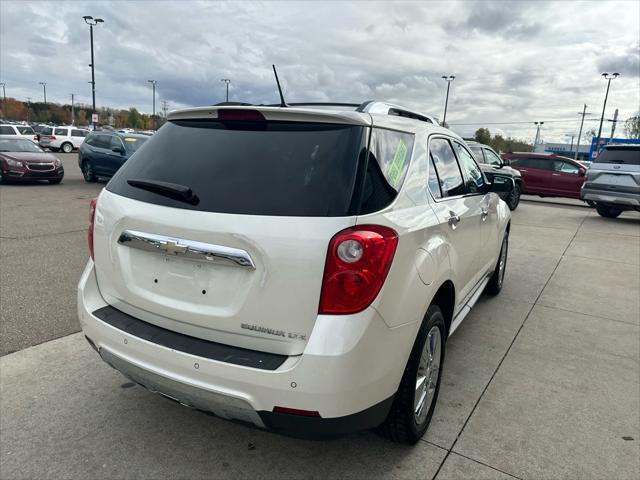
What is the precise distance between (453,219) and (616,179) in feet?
38.0

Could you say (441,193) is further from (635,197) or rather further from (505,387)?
(635,197)

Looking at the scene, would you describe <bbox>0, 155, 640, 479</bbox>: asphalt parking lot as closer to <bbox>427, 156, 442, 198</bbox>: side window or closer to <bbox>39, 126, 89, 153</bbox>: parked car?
<bbox>427, 156, 442, 198</bbox>: side window

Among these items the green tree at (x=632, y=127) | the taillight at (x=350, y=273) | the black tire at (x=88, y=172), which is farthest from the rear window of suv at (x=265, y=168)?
the green tree at (x=632, y=127)

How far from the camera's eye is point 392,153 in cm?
234

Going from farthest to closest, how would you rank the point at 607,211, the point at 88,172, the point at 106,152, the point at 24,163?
the point at 88,172
the point at 106,152
the point at 24,163
the point at 607,211

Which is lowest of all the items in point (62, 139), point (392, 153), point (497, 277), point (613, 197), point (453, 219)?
point (497, 277)

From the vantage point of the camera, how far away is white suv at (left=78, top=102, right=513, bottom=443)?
6.26 feet

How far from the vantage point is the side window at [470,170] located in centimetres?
365

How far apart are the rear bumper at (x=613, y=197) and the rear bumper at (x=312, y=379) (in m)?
12.2

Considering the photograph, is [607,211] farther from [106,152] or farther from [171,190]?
[106,152]

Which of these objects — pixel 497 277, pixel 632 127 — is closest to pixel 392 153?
pixel 497 277

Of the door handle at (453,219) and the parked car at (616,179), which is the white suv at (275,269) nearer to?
the door handle at (453,219)

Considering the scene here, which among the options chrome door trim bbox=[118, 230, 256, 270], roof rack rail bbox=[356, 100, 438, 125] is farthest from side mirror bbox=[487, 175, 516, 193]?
chrome door trim bbox=[118, 230, 256, 270]

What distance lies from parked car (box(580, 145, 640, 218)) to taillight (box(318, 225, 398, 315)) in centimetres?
1241
